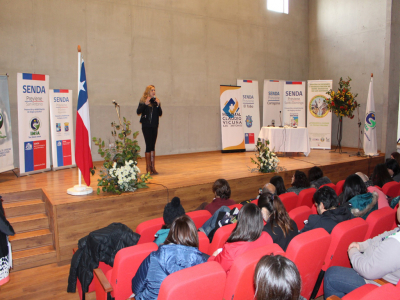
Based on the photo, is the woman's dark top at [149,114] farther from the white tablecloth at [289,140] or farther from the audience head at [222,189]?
the white tablecloth at [289,140]

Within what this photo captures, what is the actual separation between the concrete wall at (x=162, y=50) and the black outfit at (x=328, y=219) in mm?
5959

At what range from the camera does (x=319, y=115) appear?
10.0m

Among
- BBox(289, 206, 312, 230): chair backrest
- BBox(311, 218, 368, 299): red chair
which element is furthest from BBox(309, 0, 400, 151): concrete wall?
BBox(311, 218, 368, 299): red chair

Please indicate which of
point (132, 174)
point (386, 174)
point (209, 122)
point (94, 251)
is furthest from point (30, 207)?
point (209, 122)

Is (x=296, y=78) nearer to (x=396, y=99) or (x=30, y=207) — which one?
(x=396, y=99)

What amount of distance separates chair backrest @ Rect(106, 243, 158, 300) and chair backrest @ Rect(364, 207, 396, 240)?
186cm

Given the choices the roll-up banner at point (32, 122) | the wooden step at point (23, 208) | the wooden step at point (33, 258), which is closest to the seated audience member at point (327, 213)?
the wooden step at point (33, 258)

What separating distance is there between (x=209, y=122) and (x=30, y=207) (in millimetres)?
5754

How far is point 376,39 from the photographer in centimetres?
927

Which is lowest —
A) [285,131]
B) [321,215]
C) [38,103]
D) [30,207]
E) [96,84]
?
[30,207]

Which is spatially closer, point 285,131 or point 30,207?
point 30,207

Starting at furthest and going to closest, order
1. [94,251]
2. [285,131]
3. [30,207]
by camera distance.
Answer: [285,131] < [30,207] < [94,251]

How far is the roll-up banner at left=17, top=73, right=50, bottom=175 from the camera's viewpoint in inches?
226

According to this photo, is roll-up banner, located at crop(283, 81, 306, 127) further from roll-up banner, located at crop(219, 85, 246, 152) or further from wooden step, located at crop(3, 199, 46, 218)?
wooden step, located at crop(3, 199, 46, 218)
